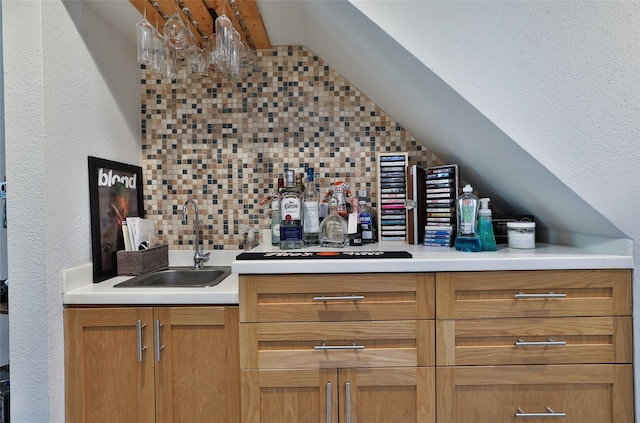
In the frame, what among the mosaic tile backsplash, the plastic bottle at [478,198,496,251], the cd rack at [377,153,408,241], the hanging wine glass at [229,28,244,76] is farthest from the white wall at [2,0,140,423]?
the plastic bottle at [478,198,496,251]

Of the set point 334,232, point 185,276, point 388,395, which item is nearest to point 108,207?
point 185,276

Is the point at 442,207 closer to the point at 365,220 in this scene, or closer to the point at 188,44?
the point at 365,220

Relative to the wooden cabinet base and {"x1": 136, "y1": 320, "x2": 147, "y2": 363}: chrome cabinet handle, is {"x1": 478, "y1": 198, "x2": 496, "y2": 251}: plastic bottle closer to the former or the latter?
the wooden cabinet base

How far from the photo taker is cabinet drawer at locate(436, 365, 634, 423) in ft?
4.08

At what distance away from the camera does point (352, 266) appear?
1.26 metres

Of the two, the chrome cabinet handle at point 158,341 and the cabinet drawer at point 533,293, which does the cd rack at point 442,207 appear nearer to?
the cabinet drawer at point 533,293

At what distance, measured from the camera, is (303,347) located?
1280 mm

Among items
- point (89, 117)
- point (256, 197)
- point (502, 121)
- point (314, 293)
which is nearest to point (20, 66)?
point (89, 117)

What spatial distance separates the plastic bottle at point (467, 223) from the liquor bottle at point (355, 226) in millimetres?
430

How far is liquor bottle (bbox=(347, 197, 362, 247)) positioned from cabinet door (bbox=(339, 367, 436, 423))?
0.58 meters

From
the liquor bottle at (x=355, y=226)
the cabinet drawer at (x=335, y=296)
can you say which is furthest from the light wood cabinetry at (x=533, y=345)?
the liquor bottle at (x=355, y=226)

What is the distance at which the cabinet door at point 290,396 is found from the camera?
1273 mm

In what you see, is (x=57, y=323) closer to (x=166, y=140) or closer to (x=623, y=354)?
(x=166, y=140)

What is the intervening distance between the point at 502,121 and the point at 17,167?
1.78 meters
